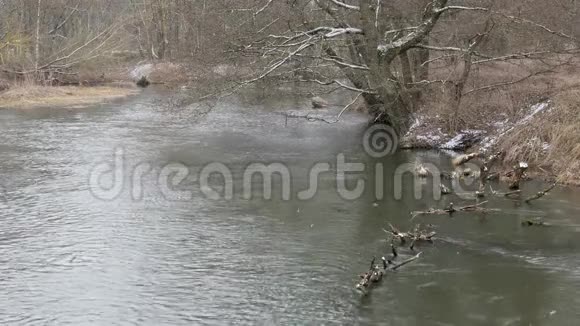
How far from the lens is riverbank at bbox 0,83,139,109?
31.7 metres

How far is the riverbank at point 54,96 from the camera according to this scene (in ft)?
104

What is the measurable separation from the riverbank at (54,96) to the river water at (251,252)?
569 inches

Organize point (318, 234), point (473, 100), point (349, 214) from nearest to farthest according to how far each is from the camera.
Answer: point (318, 234) → point (349, 214) → point (473, 100)

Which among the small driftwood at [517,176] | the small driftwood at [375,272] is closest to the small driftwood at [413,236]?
the small driftwood at [375,272]

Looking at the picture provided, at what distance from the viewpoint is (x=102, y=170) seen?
16594 mm

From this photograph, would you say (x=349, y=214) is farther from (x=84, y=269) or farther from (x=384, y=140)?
(x=384, y=140)

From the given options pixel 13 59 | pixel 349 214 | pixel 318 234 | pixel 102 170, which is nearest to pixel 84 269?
pixel 318 234

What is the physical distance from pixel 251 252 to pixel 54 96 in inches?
1059

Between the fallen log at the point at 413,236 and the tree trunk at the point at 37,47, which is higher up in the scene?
the tree trunk at the point at 37,47

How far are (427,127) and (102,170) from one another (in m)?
9.44

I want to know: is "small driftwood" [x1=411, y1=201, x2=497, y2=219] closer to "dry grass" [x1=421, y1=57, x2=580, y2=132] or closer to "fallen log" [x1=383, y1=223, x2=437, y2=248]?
"fallen log" [x1=383, y1=223, x2=437, y2=248]

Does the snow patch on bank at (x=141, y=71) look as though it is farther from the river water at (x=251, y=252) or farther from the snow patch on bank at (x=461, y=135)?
the snow patch on bank at (x=461, y=135)

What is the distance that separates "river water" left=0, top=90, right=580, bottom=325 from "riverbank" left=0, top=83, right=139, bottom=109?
14.5m

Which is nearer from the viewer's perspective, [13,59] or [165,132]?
[165,132]
